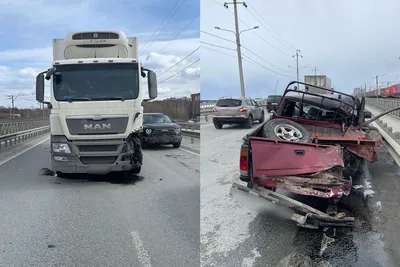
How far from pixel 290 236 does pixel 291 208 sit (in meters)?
0.33

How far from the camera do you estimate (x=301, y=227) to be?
5.21m

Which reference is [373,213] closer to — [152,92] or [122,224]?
[122,224]

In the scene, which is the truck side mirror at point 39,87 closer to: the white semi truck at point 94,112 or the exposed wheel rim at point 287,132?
the white semi truck at point 94,112

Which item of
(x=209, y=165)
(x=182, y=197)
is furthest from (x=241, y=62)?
(x=182, y=197)

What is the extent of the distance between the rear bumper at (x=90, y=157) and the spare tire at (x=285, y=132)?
3580mm

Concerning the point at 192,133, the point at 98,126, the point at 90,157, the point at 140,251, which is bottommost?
the point at 140,251

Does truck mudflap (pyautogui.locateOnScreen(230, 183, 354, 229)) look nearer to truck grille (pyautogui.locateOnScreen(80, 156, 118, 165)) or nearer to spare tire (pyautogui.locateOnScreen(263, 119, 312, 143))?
spare tire (pyautogui.locateOnScreen(263, 119, 312, 143))

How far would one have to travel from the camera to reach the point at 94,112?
8703 millimetres

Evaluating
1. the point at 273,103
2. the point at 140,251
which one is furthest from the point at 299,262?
the point at 273,103

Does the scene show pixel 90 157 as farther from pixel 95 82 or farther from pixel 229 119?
pixel 229 119

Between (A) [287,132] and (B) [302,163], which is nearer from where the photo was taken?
(B) [302,163]

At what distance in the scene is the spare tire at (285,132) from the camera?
6.29 meters

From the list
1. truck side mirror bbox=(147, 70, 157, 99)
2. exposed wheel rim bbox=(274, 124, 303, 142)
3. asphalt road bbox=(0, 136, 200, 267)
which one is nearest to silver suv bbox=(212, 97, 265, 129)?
asphalt road bbox=(0, 136, 200, 267)

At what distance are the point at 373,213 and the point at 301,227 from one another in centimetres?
140
